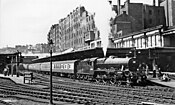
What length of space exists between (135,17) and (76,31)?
1071 inches

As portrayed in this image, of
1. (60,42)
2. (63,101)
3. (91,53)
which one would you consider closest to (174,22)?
(91,53)

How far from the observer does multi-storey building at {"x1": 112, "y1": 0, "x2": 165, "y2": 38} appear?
5446cm

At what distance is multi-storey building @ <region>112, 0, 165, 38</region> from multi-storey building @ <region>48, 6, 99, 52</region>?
7.65m

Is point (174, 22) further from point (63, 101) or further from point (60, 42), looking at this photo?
point (60, 42)

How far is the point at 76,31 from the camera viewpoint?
8156 cm

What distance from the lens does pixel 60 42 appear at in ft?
325

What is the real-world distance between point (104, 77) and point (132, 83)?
3634 millimetres

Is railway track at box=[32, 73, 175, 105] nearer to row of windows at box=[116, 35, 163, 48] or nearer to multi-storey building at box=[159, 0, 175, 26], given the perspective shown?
row of windows at box=[116, 35, 163, 48]

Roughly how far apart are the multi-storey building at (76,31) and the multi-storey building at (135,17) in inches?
301

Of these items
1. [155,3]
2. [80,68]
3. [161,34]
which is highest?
[155,3]

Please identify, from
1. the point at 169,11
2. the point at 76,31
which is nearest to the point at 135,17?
the point at 169,11

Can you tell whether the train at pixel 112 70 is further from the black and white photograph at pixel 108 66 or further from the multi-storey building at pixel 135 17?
the multi-storey building at pixel 135 17

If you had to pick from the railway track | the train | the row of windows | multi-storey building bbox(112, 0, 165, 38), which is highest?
multi-storey building bbox(112, 0, 165, 38)

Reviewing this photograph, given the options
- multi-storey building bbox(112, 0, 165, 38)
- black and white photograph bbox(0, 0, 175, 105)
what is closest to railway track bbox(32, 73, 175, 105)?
black and white photograph bbox(0, 0, 175, 105)
